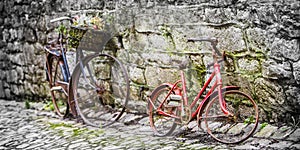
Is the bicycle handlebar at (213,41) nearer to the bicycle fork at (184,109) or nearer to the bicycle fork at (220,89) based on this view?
the bicycle fork at (220,89)

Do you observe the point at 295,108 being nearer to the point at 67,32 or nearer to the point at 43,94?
the point at 67,32

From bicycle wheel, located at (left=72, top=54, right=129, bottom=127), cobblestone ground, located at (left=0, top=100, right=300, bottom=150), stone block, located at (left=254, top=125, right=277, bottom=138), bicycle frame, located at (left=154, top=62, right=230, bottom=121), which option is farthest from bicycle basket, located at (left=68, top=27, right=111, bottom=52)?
stone block, located at (left=254, top=125, right=277, bottom=138)

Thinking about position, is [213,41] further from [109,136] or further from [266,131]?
[109,136]

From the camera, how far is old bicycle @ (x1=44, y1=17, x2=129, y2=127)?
235 inches

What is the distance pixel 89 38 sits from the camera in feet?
19.4

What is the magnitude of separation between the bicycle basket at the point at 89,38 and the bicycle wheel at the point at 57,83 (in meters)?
0.55

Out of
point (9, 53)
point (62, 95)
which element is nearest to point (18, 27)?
point (9, 53)

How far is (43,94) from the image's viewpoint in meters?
7.49

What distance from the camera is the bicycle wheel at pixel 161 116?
5.30m

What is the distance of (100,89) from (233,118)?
1803mm

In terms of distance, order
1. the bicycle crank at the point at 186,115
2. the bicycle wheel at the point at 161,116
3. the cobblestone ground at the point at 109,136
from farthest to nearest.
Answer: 1. the bicycle wheel at the point at 161,116
2. the bicycle crank at the point at 186,115
3. the cobblestone ground at the point at 109,136

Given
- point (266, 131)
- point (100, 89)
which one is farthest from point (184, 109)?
point (100, 89)

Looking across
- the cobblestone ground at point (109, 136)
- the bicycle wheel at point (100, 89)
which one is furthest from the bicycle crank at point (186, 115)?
the bicycle wheel at point (100, 89)

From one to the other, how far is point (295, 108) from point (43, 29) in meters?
3.68
